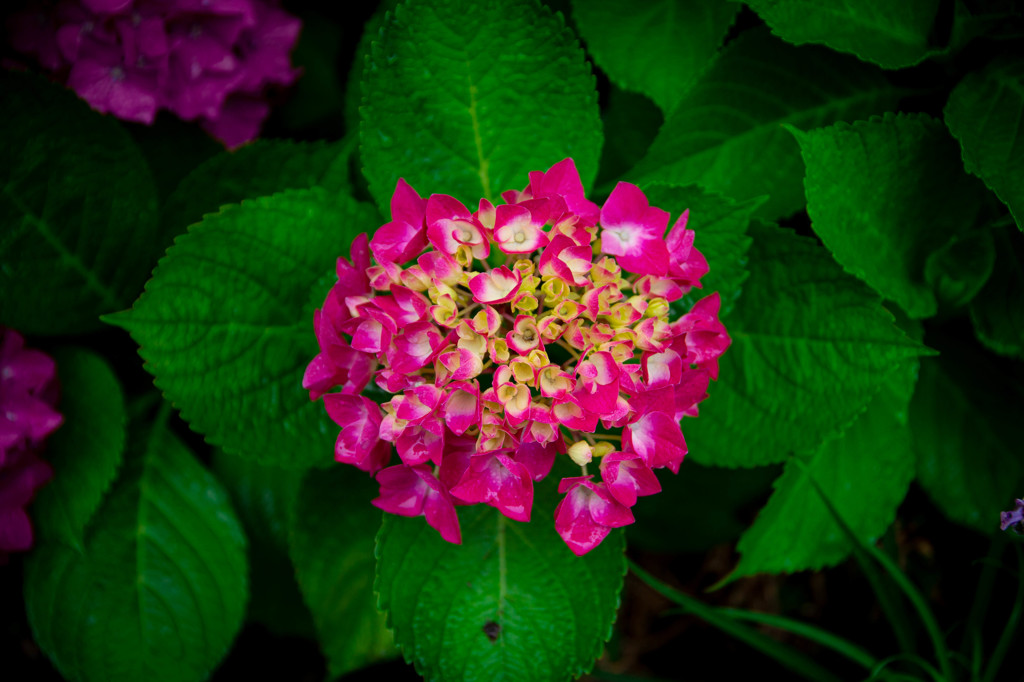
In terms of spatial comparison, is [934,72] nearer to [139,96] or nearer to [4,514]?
[139,96]

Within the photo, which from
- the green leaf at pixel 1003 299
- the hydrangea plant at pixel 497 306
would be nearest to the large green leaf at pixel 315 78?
the hydrangea plant at pixel 497 306

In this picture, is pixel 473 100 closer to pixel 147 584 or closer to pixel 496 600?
pixel 496 600

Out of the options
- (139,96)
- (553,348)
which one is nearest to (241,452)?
(553,348)

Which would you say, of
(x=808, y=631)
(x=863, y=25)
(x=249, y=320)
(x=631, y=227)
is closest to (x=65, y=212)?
(x=249, y=320)

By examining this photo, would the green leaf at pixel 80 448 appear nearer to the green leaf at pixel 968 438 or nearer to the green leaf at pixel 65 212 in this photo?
the green leaf at pixel 65 212

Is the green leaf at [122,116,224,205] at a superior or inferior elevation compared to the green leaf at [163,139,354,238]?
inferior

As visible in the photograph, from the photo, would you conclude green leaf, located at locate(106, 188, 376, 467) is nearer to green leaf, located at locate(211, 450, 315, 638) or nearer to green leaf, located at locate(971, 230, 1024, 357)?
green leaf, located at locate(211, 450, 315, 638)

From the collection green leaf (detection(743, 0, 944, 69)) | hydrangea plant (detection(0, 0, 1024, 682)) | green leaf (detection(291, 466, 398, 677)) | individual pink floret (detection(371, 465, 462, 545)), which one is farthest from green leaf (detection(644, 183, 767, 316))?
green leaf (detection(291, 466, 398, 677))
